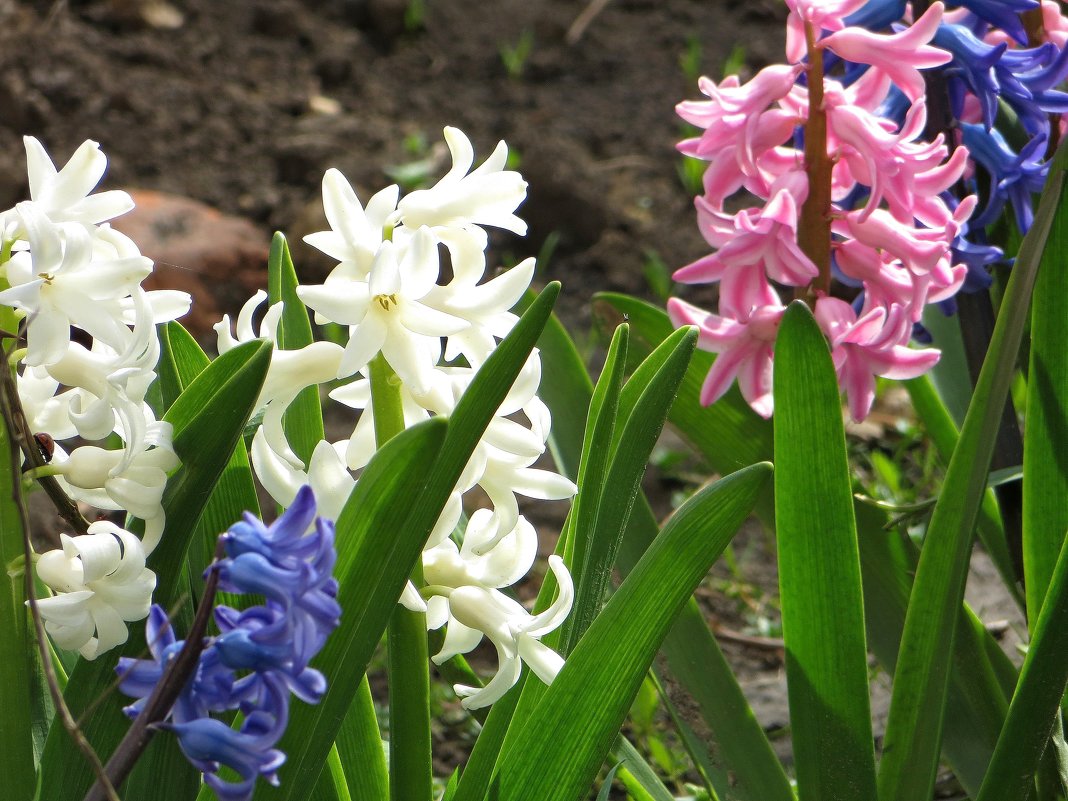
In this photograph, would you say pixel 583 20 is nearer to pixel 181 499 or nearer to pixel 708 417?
pixel 708 417

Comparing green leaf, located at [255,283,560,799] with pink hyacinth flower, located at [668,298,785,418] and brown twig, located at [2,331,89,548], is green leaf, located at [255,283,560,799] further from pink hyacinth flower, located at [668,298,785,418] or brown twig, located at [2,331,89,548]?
pink hyacinth flower, located at [668,298,785,418]

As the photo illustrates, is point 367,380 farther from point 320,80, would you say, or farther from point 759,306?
point 320,80

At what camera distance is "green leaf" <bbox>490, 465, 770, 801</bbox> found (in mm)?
824

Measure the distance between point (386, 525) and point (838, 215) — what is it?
71cm

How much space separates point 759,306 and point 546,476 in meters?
0.52

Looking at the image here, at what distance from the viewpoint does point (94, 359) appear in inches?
29.4

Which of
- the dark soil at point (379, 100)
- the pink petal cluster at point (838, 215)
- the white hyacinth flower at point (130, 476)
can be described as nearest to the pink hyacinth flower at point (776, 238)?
the pink petal cluster at point (838, 215)

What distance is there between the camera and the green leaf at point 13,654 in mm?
762

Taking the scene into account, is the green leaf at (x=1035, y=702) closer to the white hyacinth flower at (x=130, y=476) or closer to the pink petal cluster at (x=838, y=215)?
the pink petal cluster at (x=838, y=215)

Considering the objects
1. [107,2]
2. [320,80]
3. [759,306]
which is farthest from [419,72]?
[759,306]

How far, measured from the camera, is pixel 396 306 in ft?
2.47

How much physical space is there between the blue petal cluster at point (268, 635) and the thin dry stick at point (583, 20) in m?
3.32

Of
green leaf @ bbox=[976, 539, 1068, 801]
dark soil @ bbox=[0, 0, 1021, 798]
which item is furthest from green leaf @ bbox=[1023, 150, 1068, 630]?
dark soil @ bbox=[0, 0, 1021, 798]

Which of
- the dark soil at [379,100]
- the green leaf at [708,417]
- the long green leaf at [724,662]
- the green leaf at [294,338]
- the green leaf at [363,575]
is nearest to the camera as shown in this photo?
the green leaf at [363,575]
